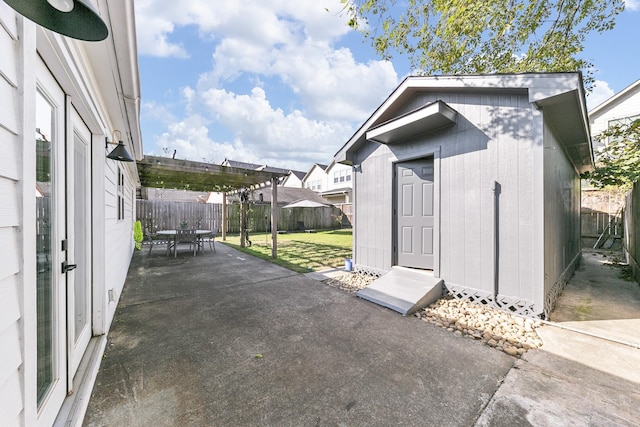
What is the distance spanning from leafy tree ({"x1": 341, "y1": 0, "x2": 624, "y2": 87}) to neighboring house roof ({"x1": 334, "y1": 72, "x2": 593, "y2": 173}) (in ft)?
4.87

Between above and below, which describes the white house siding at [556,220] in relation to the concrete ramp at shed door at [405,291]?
above

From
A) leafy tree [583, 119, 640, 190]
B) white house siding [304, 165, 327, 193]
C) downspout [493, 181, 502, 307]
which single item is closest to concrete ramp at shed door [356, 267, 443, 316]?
downspout [493, 181, 502, 307]

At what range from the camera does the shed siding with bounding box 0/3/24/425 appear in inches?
38.6

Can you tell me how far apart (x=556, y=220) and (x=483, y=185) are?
1876 millimetres

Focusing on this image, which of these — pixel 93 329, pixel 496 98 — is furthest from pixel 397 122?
pixel 93 329

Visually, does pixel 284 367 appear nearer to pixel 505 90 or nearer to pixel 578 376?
pixel 578 376

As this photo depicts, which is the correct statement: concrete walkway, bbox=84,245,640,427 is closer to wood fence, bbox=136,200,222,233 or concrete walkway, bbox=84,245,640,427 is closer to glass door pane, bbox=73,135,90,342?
glass door pane, bbox=73,135,90,342

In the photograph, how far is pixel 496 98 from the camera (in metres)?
3.92

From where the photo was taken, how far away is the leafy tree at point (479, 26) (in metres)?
4.93

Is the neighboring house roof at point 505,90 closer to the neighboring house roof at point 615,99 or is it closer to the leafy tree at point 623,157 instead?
the leafy tree at point 623,157

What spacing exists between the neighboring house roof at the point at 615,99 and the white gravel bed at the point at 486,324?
16020mm

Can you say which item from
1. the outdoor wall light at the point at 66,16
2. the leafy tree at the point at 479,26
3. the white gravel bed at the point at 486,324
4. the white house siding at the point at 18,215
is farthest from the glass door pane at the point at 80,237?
the leafy tree at the point at 479,26

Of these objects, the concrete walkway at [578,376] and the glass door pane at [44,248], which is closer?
the glass door pane at [44,248]

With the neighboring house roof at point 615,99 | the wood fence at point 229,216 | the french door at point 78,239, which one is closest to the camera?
the french door at point 78,239
